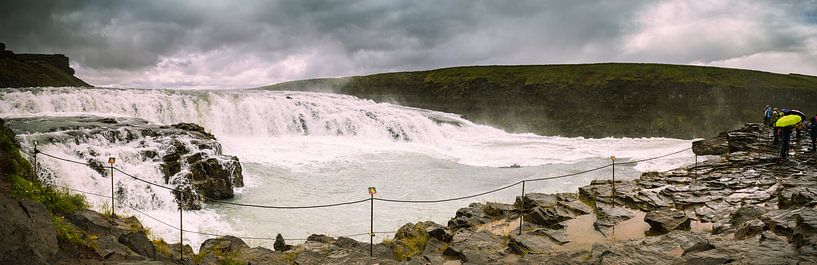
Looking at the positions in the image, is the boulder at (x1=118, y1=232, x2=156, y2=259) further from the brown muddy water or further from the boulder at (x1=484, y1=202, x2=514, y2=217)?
the boulder at (x1=484, y1=202, x2=514, y2=217)

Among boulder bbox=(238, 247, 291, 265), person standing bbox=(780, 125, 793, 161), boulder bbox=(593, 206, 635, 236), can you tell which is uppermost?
person standing bbox=(780, 125, 793, 161)

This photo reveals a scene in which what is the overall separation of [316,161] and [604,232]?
15.7m

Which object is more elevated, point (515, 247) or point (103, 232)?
point (103, 232)

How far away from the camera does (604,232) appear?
9695mm

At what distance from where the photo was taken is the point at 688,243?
7.59 meters

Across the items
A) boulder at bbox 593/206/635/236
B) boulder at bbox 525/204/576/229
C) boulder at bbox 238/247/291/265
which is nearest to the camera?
boulder at bbox 238/247/291/265

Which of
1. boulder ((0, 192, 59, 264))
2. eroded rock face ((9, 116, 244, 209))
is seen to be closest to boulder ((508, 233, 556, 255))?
boulder ((0, 192, 59, 264))

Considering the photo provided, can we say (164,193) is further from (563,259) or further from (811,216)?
(811,216)

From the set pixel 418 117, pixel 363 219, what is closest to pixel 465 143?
pixel 418 117

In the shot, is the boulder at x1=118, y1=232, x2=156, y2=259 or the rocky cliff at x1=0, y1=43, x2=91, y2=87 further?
the rocky cliff at x1=0, y1=43, x2=91, y2=87

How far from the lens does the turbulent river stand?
13227mm

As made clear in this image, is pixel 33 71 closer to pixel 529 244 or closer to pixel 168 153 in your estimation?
pixel 168 153

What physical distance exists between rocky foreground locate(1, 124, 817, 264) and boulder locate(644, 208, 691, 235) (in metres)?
0.02

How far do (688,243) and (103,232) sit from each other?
970 cm
